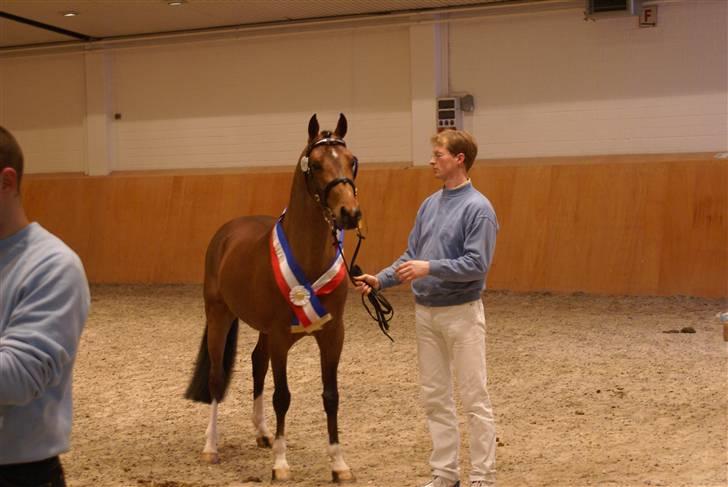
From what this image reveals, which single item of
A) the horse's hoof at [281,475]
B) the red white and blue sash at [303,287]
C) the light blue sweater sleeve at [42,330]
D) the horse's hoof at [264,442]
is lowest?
the horse's hoof at [264,442]

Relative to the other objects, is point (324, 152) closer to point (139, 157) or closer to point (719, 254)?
point (719, 254)

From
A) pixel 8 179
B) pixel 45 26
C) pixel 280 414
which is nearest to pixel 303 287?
pixel 280 414

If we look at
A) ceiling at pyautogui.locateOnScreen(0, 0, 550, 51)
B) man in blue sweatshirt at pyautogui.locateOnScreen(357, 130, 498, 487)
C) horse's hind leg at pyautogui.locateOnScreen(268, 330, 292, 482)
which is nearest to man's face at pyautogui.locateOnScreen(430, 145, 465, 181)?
man in blue sweatshirt at pyautogui.locateOnScreen(357, 130, 498, 487)

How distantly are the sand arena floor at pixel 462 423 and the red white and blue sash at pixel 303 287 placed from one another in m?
0.84

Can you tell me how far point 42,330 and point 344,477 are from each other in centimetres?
291

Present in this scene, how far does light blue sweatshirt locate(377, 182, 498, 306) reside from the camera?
3.86 metres

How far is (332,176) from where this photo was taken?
14.0ft

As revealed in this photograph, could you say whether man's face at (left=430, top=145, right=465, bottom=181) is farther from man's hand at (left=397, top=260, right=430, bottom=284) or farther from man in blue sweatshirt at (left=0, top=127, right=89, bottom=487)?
man in blue sweatshirt at (left=0, top=127, right=89, bottom=487)

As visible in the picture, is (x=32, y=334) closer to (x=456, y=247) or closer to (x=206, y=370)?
(x=456, y=247)

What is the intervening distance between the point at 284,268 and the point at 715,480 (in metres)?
2.32

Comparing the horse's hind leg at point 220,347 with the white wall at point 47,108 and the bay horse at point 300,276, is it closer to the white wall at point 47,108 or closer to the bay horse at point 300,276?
A: the bay horse at point 300,276

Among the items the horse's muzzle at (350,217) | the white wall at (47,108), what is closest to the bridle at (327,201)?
the horse's muzzle at (350,217)

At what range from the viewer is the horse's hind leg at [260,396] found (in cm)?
536

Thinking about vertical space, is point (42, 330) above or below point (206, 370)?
above
